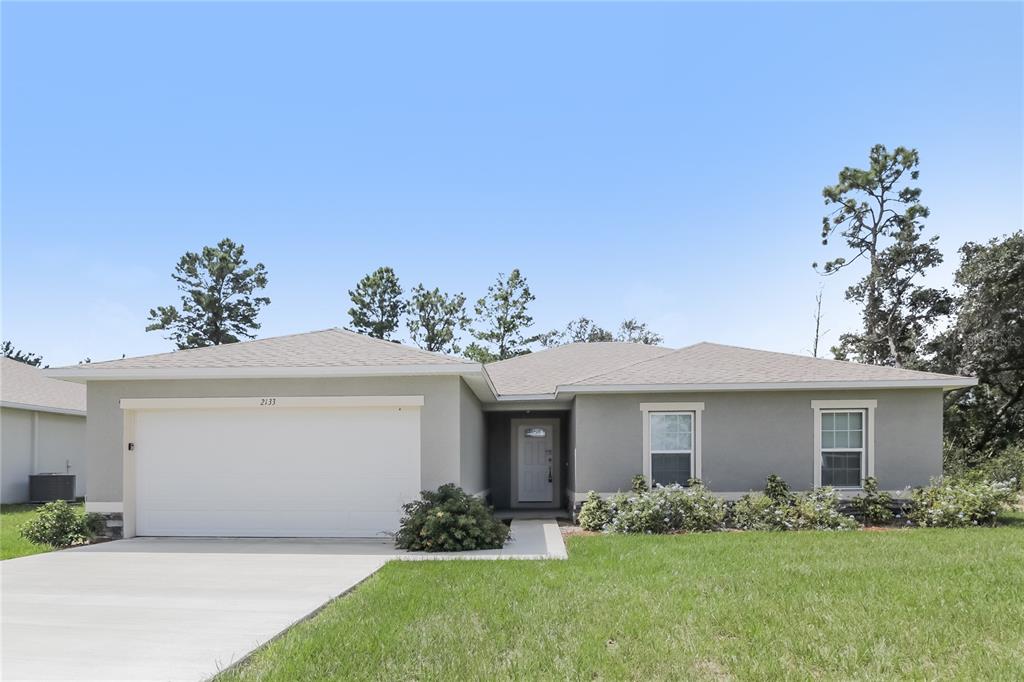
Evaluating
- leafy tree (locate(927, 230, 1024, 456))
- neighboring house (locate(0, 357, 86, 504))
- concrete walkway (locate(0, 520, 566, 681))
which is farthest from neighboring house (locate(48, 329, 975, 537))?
leafy tree (locate(927, 230, 1024, 456))

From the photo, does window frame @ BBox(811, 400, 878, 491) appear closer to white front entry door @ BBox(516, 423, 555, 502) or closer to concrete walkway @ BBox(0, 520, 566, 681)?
concrete walkway @ BBox(0, 520, 566, 681)

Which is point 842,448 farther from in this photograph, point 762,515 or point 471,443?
point 471,443

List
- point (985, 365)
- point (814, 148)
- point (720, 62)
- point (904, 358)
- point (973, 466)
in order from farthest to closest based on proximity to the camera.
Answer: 1. point (904, 358)
2. point (985, 365)
3. point (973, 466)
4. point (814, 148)
5. point (720, 62)

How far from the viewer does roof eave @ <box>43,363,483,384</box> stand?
11.2 m

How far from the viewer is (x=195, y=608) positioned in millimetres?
6801

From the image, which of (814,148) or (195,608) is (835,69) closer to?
(814,148)

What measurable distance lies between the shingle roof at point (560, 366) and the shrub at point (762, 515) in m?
4.71

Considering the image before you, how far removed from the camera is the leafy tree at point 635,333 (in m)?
49.1

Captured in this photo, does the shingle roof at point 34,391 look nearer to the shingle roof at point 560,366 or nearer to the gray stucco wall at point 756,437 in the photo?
the shingle roof at point 560,366

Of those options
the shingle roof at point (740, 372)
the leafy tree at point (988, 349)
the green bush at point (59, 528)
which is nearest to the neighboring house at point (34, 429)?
the green bush at point (59, 528)

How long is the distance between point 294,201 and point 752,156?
12.7m

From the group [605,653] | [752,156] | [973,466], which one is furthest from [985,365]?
[605,653]

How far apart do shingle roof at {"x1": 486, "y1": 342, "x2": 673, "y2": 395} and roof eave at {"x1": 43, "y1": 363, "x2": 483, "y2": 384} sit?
468cm

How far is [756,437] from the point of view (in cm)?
1341
